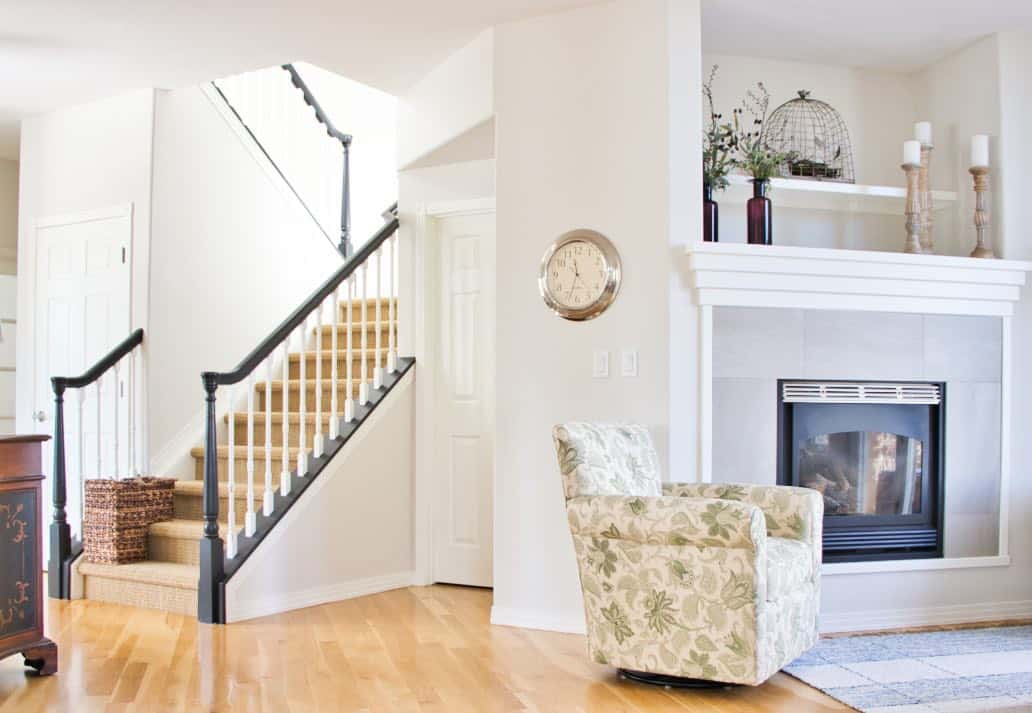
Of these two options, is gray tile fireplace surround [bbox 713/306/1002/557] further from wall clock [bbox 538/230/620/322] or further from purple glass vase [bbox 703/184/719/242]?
wall clock [bbox 538/230/620/322]

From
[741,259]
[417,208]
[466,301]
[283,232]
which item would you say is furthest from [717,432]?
[283,232]

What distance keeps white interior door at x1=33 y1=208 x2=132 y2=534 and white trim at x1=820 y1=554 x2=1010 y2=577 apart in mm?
3718

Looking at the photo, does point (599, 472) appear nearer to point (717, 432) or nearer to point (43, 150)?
point (717, 432)

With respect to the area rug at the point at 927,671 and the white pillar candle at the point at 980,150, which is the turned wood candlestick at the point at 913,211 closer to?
the white pillar candle at the point at 980,150

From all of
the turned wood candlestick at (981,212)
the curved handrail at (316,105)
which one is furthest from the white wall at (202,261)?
the turned wood candlestick at (981,212)

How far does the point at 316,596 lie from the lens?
16.7 feet

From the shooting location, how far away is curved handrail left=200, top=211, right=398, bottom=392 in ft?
15.5

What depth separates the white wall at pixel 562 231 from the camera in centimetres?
442

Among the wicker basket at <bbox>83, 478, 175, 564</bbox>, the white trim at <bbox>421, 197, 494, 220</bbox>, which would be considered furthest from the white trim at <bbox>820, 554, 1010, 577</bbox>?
the wicker basket at <bbox>83, 478, 175, 564</bbox>

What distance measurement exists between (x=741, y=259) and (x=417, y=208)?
6.81 ft

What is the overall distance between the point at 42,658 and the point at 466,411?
2474mm

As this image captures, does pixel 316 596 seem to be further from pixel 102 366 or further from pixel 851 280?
pixel 851 280

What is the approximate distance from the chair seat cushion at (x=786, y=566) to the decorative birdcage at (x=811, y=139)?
76.8 inches

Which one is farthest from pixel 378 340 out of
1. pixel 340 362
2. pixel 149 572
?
pixel 149 572
